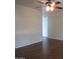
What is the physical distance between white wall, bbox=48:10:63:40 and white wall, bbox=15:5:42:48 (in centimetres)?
150

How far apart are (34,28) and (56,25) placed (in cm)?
211

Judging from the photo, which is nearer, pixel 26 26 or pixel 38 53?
pixel 38 53

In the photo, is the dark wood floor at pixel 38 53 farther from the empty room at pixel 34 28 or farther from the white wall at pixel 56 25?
the white wall at pixel 56 25

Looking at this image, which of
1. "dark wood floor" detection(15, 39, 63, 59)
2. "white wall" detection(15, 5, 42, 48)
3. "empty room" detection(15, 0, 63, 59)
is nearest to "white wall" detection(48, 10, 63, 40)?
"empty room" detection(15, 0, 63, 59)

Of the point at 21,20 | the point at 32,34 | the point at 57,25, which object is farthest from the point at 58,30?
the point at 21,20

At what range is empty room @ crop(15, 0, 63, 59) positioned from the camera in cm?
447

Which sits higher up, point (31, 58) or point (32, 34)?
point (32, 34)

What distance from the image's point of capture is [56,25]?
302 inches

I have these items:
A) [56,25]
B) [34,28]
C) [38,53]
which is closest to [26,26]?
[34,28]

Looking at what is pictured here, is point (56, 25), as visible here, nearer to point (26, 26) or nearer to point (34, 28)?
point (34, 28)
